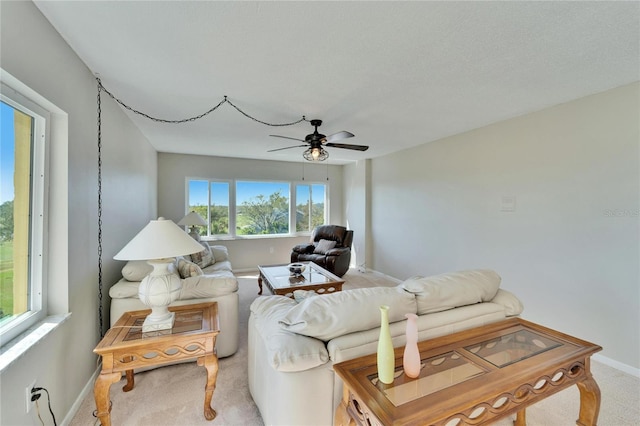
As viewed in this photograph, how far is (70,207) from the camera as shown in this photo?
5.60 feet

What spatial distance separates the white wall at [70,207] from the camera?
125 cm

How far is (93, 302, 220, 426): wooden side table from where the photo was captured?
150 cm

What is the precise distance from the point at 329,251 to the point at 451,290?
3.37 meters

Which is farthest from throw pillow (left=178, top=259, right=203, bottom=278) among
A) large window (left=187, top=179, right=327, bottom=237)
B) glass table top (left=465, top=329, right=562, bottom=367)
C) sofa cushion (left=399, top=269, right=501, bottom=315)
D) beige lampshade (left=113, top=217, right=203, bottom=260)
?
large window (left=187, top=179, right=327, bottom=237)

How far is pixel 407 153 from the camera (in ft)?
15.3

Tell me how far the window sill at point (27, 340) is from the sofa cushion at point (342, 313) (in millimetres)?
1184

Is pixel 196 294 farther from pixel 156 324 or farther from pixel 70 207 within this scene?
pixel 70 207

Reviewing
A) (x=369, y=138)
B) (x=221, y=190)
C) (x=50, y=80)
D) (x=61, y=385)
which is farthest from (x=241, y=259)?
(x=50, y=80)

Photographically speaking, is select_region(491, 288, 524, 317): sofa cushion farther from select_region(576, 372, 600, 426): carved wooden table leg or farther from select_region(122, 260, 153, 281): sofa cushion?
select_region(122, 260, 153, 281): sofa cushion

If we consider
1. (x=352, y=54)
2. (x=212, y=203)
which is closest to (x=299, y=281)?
(x=352, y=54)

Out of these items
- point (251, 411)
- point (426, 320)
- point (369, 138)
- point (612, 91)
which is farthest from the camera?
point (369, 138)

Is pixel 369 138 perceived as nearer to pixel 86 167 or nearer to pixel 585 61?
pixel 585 61

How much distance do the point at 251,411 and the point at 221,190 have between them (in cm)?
459

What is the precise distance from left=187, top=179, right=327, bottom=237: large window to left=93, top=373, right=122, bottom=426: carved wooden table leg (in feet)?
13.8
